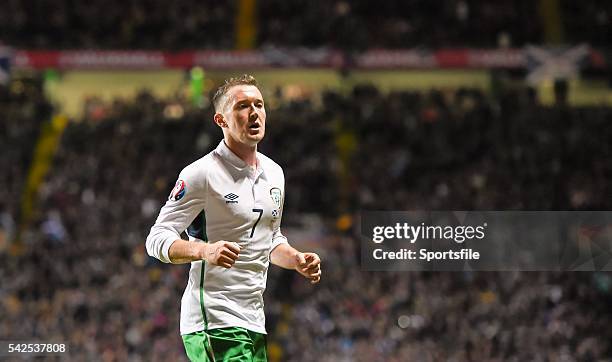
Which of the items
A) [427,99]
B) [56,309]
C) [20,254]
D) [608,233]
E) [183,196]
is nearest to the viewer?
[183,196]

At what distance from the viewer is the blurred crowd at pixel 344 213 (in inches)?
587

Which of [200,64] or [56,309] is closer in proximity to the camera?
[56,309]

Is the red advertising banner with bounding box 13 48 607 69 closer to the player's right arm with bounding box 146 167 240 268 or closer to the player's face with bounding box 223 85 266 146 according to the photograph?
the player's face with bounding box 223 85 266 146

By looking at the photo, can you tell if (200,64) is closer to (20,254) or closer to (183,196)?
(20,254)

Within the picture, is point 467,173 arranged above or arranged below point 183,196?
above

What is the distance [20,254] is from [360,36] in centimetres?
986

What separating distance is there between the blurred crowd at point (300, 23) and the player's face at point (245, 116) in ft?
61.9

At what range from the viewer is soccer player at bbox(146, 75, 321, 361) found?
4.63 meters

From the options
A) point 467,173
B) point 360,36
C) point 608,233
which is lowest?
point 608,233

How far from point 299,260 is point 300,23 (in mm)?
19398

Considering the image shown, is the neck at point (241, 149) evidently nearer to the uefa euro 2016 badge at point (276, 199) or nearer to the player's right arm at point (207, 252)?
the uefa euro 2016 badge at point (276, 199)

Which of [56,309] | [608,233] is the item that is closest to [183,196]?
[608,233]

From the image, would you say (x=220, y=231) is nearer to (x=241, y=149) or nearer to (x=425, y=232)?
(x=241, y=149)

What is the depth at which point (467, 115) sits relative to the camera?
20.6 meters
